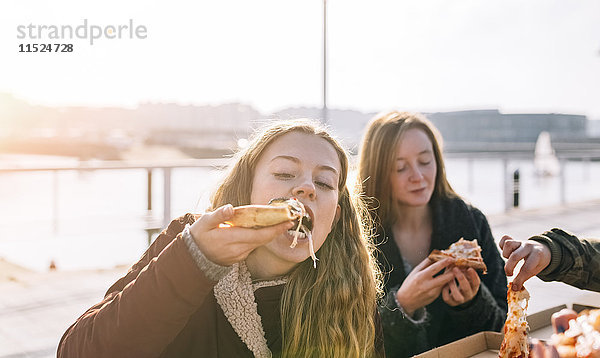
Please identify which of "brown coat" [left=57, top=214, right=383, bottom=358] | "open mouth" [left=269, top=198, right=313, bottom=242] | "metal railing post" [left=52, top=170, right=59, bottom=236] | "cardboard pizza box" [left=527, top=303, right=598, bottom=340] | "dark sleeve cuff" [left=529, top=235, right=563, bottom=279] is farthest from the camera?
"metal railing post" [left=52, top=170, right=59, bottom=236]

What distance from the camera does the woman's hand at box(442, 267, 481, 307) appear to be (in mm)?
2572

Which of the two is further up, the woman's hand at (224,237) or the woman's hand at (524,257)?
the woman's hand at (224,237)

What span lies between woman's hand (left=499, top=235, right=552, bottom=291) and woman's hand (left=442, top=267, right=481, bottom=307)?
54 centimetres

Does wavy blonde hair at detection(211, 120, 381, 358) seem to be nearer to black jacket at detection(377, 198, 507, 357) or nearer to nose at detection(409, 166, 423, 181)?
black jacket at detection(377, 198, 507, 357)

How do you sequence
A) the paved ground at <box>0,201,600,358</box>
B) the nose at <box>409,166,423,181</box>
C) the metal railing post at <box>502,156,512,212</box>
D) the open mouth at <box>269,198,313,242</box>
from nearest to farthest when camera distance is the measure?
1. the open mouth at <box>269,198,313,242</box>
2. the nose at <box>409,166,423,181</box>
3. the paved ground at <box>0,201,600,358</box>
4. the metal railing post at <box>502,156,512,212</box>

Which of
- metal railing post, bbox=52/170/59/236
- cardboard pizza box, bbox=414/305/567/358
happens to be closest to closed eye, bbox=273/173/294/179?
cardboard pizza box, bbox=414/305/567/358

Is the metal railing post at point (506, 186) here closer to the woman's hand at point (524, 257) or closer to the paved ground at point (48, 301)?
the paved ground at point (48, 301)

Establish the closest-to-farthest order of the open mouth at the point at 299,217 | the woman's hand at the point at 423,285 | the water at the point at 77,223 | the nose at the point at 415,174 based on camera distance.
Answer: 1. the open mouth at the point at 299,217
2. the woman's hand at the point at 423,285
3. the nose at the point at 415,174
4. the water at the point at 77,223

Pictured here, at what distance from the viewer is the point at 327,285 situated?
198 centimetres

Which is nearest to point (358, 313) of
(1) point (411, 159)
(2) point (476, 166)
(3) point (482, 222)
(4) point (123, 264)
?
(1) point (411, 159)

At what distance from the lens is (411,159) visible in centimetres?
308

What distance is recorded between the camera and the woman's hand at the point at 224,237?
144 cm

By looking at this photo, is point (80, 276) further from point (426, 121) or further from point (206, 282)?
point (206, 282)

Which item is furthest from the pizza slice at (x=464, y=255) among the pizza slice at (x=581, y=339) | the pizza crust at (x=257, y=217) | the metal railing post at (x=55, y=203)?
the metal railing post at (x=55, y=203)
